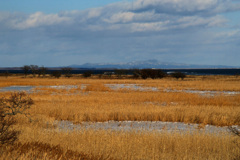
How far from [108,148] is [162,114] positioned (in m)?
8.12

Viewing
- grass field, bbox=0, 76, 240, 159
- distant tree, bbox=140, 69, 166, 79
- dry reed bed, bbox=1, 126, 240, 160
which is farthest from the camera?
distant tree, bbox=140, 69, 166, 79

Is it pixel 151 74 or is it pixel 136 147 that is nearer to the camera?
pixel 136 147

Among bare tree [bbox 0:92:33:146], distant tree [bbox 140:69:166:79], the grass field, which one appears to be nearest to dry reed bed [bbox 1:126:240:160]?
the grass field

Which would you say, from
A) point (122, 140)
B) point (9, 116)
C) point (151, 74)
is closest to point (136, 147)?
point (122, 140)

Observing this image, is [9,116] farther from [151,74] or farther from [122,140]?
[151,74]

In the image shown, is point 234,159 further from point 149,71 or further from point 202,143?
point 149,71

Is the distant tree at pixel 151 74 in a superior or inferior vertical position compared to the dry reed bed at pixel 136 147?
superior

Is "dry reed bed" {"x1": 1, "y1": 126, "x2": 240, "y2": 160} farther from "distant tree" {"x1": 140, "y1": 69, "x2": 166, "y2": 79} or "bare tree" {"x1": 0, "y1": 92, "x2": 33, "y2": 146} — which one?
"distant tree" {"x1": 140, "y1": 69, "x2": 166, "y2": 79}

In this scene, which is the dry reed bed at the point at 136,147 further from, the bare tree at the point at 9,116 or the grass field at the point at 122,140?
the bare tree at the point at 9,116

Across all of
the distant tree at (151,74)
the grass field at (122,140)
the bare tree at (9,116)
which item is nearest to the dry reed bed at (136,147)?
the grass field at (122,140)

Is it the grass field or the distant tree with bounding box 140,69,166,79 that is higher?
the distant tree with bounding box 140,69,166,79

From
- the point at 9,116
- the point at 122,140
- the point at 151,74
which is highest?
the point at 151,74

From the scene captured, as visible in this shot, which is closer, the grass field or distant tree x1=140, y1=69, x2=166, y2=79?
the grass field

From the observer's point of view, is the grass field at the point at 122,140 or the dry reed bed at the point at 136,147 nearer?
the grass field at the point at 122,140
